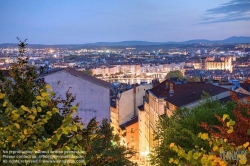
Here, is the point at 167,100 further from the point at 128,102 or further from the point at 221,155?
the point at 221,155

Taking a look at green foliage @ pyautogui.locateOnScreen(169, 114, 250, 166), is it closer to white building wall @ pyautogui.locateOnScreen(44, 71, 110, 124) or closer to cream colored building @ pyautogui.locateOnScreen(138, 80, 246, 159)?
cream colored building @ pyautogui.locateOnScreen(138, 80, 246, 159)

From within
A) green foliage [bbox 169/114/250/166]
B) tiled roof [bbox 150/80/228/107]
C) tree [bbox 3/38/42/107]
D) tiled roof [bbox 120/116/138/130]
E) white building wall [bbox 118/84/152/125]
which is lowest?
tiled roof [bbox 120/116/138/130]

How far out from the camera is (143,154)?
42.0m

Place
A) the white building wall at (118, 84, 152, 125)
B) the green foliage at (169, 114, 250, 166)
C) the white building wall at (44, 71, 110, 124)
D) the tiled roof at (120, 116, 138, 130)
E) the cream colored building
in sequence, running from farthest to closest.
Result: 1. the white building wall at (118, 84, 152, 125)
2. the tiled roof at (120, 116, 138, 130)
3. the white building wall at (44, 71, 110, 124)
4. the cream colored building
5. the green foliage at (169, 114, 250, 166)

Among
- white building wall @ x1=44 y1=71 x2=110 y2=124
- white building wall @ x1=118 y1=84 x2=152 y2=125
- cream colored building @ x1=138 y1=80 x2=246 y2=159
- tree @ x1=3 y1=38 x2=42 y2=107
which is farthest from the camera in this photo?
white building wall @ x1=118 y1=84 x2=152 y2=125

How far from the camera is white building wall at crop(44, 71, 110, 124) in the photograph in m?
31.0

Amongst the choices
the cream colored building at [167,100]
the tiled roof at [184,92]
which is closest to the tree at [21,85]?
the cream colored building at [167,100]

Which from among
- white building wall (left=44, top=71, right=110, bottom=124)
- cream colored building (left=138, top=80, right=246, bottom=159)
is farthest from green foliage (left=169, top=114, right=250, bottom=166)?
white building wall (left=44, top=71, right=110, bottom=124)

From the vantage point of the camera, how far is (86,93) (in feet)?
103

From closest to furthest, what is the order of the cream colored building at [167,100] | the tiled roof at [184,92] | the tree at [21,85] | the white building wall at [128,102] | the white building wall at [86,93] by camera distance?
the tree at [21,85]
the cream colored building at [167,100]
the tiled roof at [184,92]
the white building wall at [86,93]
the white building wall at [128,102]

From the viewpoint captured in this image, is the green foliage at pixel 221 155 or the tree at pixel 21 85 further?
the tree at pixel 21 85

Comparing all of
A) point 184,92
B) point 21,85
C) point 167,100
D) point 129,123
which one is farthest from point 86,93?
point 21,85

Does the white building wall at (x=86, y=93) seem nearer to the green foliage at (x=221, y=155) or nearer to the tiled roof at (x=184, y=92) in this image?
the tiled roof at (x=184, y=92)

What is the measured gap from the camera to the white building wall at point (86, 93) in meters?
31.0
